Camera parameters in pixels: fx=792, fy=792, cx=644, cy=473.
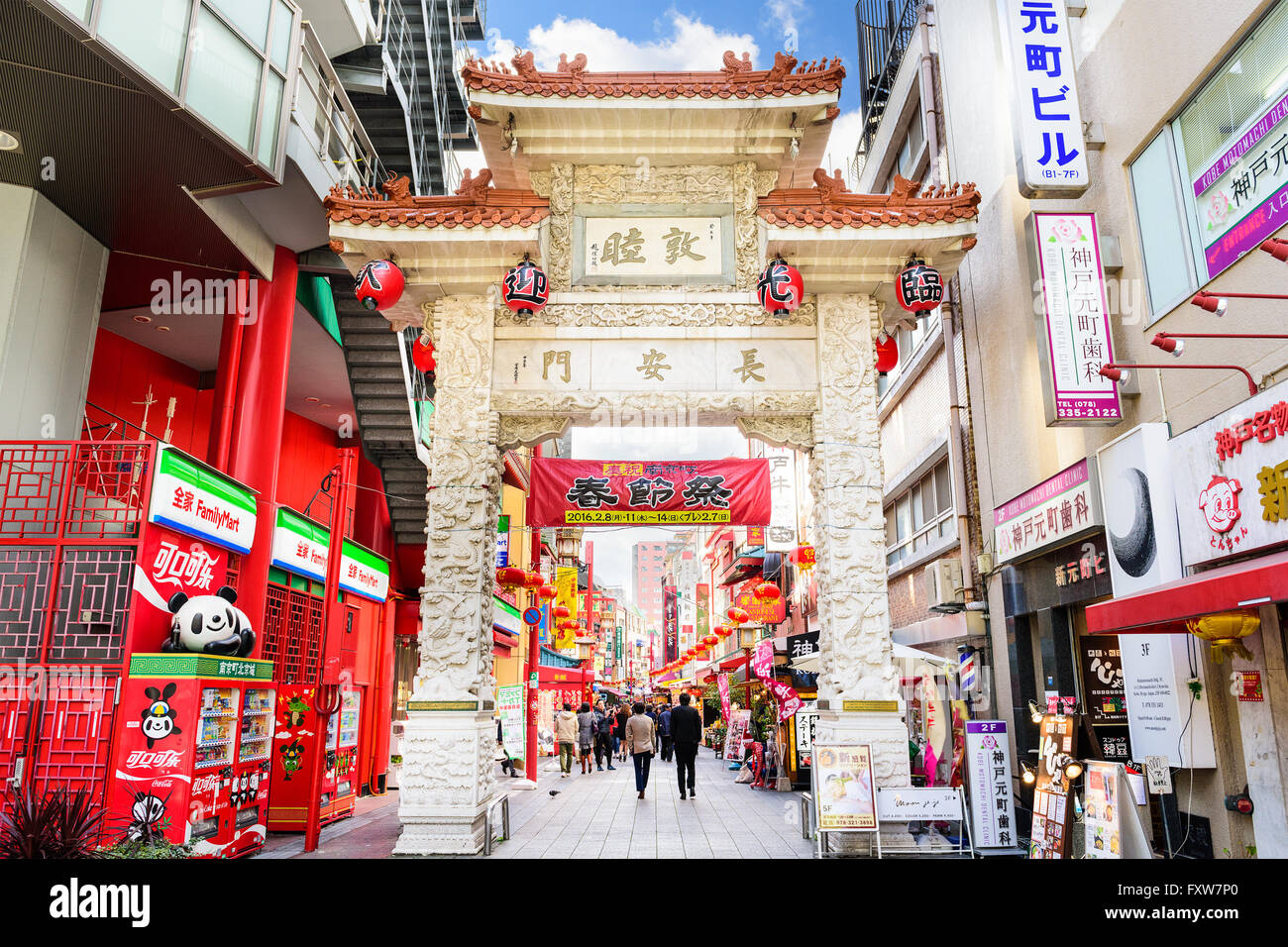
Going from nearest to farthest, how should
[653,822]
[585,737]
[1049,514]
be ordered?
[1049,514]
[653,822]
[585,737]

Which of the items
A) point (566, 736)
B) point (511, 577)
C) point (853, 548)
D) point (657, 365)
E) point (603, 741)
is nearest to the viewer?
point (853, 548)

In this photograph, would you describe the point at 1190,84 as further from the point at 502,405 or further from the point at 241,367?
the point at 241,367

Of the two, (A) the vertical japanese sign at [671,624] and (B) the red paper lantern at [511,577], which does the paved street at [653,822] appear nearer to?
(B) the red paper lantern at [511,577]

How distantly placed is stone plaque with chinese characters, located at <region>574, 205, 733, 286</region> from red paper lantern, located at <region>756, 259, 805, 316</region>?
859 mm

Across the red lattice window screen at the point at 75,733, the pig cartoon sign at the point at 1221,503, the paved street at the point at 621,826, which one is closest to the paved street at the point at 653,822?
the paved street at the point at 621,826

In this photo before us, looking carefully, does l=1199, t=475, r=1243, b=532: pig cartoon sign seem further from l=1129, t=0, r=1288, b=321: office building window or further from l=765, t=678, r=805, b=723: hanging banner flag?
l=765, t=678, r=805, b=723: hanging banner flag

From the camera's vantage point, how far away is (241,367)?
38.2 ft

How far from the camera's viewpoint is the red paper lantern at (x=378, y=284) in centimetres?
930

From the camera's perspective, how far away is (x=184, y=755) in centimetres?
766

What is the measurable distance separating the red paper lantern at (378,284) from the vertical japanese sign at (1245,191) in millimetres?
8585

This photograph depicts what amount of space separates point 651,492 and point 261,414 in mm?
5896

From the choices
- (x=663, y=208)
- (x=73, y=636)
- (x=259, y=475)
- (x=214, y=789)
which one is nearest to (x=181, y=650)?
(x=73, y=636)

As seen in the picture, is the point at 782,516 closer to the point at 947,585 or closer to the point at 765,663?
the point at 765,663

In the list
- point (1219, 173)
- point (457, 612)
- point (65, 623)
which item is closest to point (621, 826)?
point (457, 612)
